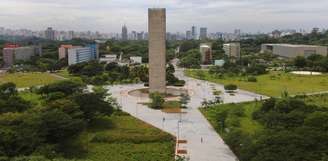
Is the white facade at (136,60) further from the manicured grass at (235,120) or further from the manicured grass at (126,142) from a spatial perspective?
the manicured grass at (126,142)

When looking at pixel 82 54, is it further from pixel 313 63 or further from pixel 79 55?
pixel 313 63

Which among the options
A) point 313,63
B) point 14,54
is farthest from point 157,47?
point 14,54

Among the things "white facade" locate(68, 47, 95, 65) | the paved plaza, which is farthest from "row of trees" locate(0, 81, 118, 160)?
"white facade" locate(68, 47, 95, 65)

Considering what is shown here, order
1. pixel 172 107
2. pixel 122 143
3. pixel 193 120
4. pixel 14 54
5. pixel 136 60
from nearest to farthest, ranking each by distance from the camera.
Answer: pixel 122 143 < pixel 193 120 < pixel 172 107 < pixel 136 60 < pixel 14 54

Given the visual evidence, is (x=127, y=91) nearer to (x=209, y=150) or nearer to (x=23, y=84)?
(x=23, y=84)

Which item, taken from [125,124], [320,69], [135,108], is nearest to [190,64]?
[320,69]

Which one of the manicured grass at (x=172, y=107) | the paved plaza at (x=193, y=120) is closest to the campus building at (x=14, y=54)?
the paved plaza at (x=193, y=120)

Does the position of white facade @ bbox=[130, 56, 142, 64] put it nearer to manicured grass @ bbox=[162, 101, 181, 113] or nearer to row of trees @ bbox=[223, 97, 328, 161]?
manicured grass @ bbox=[162, 101, 181, 113]
